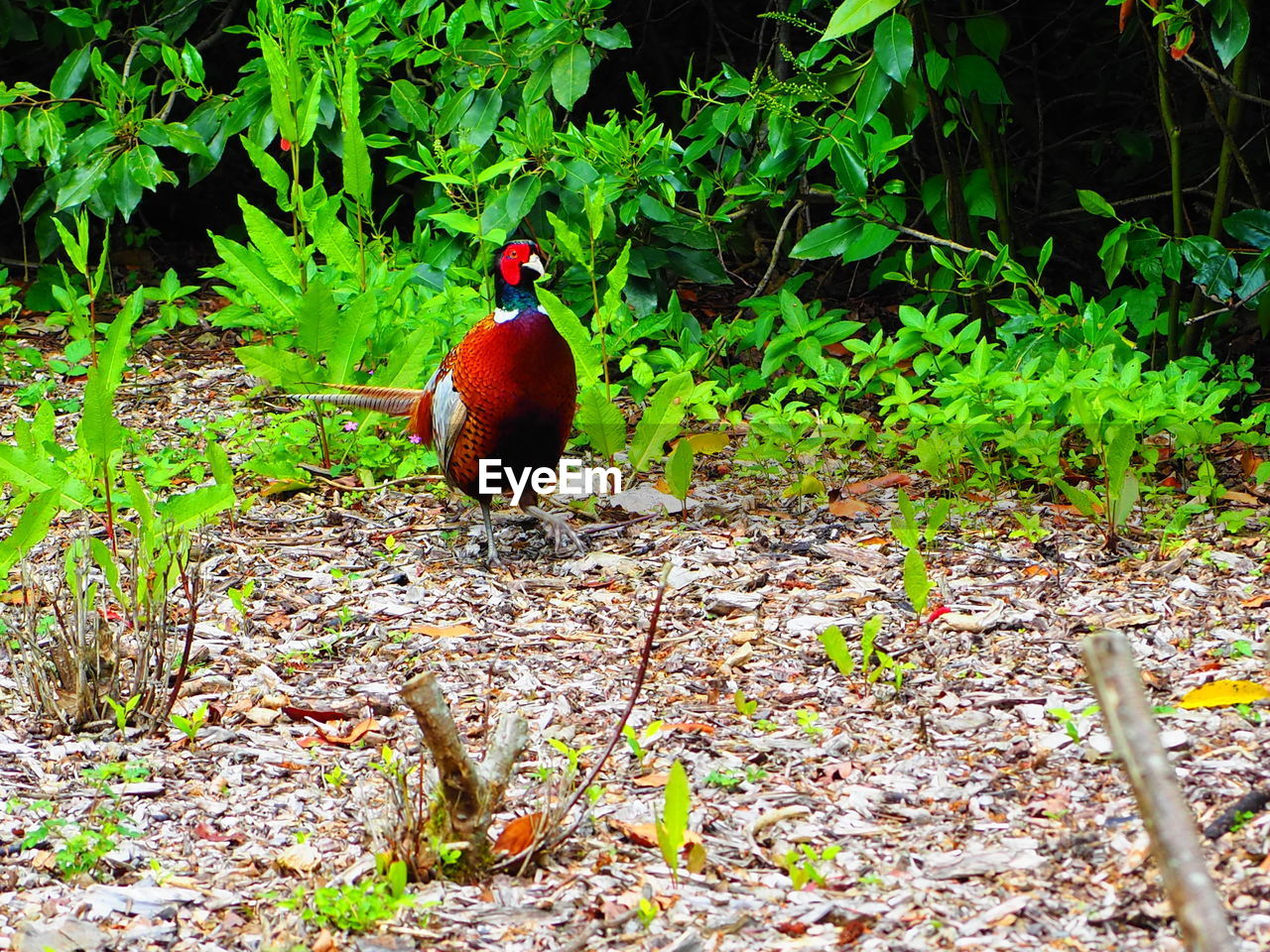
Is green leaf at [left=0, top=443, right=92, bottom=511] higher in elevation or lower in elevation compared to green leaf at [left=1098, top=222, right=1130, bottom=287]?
lower

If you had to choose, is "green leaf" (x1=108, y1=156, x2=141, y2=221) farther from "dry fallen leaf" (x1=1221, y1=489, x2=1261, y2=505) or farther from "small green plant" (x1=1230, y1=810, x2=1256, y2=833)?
"small green plant" (x1=1230, y1=810, x2=1256, y2=833)

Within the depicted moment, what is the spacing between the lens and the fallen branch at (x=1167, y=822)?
147 cm

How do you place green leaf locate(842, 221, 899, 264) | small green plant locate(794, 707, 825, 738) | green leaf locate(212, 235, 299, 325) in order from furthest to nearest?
green leaf locate(842, 221, 899, 264)
green leaf locate(212, 235, 299, 325)
small green plant locate(794, 707, 825, 738)

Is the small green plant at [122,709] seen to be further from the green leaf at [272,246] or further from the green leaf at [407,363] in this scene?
the green leaf at [272,246]

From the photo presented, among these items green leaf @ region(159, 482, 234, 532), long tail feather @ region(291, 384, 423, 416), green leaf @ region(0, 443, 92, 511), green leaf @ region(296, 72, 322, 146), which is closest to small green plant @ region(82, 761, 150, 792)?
green leaf @ region(159, 482, 234, 532)

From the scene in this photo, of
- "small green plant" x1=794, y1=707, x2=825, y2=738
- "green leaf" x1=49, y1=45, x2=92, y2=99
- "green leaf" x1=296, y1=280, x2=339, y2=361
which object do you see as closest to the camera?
"small green plant" x1=794, y1=707, x2=825, y2=738

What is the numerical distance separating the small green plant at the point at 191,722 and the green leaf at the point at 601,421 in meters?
1.75

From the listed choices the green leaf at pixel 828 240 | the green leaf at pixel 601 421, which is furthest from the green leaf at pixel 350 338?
the green leaf at pixel 828 240

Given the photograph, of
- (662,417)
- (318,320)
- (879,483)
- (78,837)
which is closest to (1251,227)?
(879,483)

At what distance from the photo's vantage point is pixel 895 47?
452 centimetres

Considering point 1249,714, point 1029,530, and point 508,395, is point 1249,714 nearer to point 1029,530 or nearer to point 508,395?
point 1029,530

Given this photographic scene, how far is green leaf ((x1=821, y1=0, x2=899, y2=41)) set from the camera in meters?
4.09

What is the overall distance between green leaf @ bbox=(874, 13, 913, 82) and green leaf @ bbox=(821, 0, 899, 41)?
14.1 inches

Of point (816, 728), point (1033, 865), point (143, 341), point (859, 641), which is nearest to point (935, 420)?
point (859, 641)
